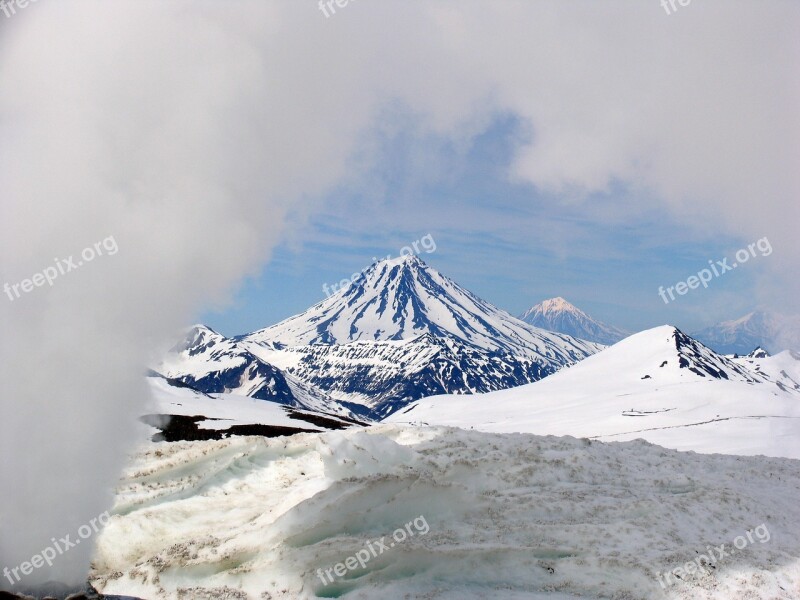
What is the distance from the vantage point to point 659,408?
103 m

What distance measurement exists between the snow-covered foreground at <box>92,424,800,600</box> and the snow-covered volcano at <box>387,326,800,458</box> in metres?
31.6

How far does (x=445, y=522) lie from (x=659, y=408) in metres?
98.6

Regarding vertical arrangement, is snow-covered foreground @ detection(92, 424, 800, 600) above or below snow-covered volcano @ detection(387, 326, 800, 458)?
above

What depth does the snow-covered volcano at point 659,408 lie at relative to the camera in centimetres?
5801

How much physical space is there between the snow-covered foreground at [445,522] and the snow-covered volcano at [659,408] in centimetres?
3165

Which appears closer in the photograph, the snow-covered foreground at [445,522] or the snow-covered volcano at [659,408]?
the snow-covered foreground at [445,522]

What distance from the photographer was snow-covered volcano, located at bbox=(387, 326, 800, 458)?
58.0 metres

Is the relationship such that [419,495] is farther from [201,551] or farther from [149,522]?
[149,522]

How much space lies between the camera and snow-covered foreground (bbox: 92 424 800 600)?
47.1 feet

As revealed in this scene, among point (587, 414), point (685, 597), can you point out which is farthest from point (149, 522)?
point (587, 414)

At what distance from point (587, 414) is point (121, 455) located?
10816 cm

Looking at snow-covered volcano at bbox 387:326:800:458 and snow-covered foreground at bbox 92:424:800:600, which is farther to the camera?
snow-covered volcano at bbox 387:326:800:458

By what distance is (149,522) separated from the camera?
17.5 m

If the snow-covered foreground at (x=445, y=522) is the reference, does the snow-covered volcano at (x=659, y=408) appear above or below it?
below
